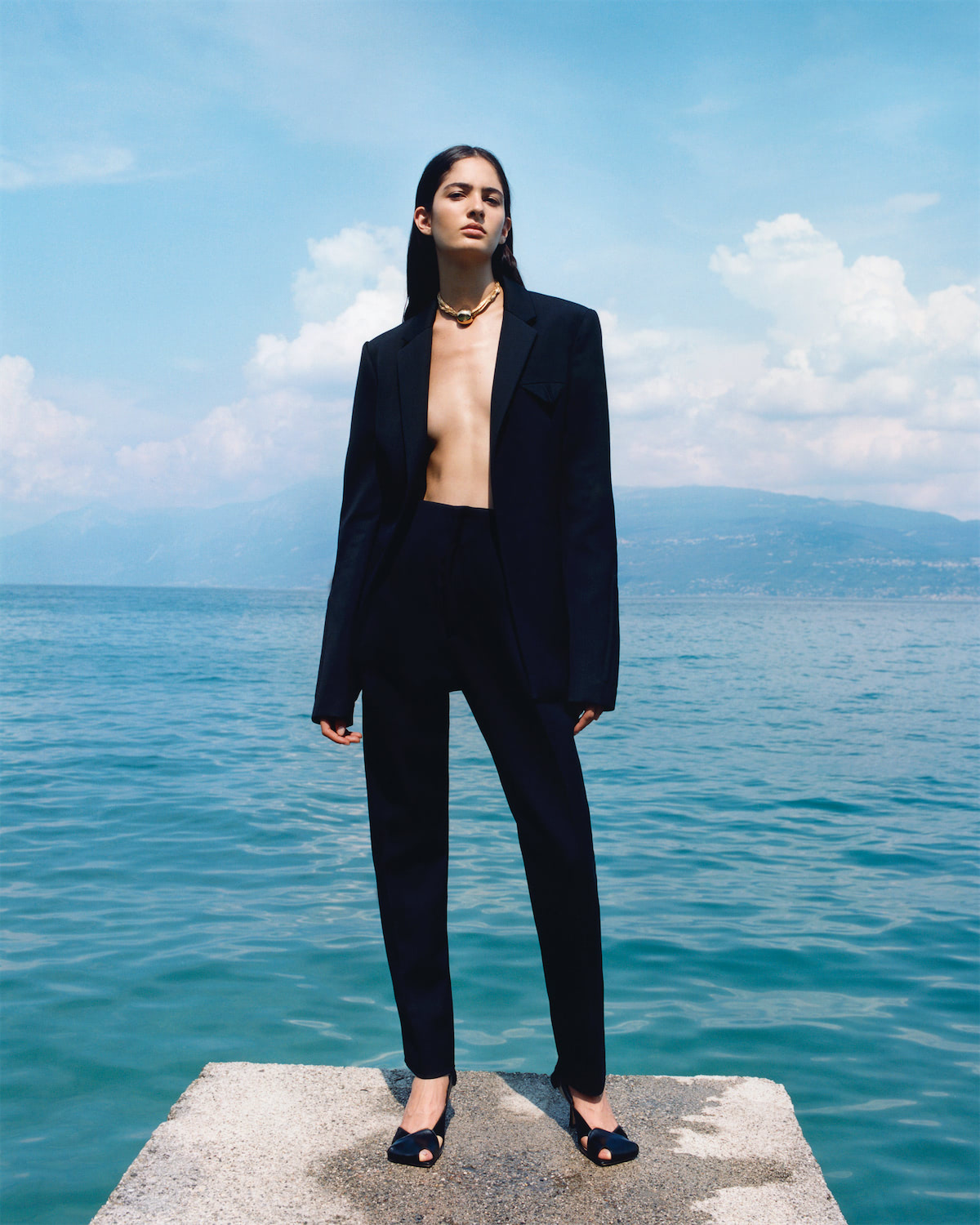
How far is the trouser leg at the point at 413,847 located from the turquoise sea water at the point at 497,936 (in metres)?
2.04

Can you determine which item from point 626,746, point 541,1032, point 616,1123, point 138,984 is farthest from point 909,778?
point 616,1123

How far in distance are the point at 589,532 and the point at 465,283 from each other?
0.77 m

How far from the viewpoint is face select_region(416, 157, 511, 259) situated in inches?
109

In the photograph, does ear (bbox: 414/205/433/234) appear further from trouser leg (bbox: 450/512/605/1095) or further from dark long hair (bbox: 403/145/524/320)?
trouser leg (bbox: 450/512/605/1095)

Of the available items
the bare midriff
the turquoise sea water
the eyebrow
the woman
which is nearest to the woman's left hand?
the woman

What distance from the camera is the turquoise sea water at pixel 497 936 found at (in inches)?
186

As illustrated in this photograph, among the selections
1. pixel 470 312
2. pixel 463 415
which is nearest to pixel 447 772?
pixel 463 415

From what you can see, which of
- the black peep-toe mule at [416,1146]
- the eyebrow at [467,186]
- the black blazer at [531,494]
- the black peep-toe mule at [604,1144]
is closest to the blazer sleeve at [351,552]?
the black blazer at [531,494]

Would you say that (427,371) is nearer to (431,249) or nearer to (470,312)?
(470,312)

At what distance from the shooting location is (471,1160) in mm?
2699

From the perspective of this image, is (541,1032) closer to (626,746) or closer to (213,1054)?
(213,1054)

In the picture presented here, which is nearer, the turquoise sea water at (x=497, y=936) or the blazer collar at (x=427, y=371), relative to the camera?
Answer: the blazer collar at (x=427, y=371)

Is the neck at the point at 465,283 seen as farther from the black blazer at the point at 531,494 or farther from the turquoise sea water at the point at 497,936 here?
the turquoise sea water at the point at 497,936

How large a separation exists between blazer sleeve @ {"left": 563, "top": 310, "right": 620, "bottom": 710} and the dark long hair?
0.30 m
